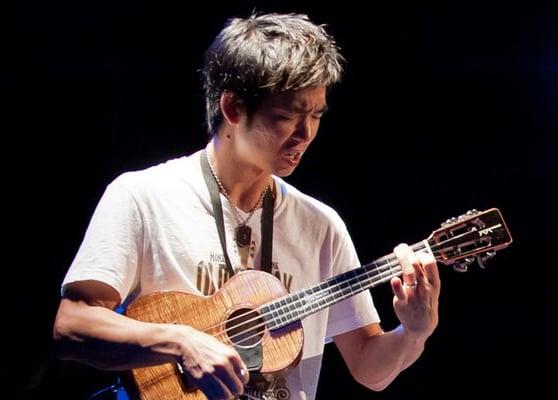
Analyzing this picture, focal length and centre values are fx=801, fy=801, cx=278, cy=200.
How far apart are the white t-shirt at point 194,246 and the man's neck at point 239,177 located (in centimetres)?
5

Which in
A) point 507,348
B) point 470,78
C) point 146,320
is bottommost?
point 507,348

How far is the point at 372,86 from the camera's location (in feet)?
13.0

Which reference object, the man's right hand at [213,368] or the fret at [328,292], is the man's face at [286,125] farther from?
the man's right hand at [213,368]

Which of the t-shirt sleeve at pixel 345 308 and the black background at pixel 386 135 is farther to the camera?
the black background at pixel 386 135

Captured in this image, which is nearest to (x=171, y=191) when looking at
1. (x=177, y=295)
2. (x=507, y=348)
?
(x=177, y=295)

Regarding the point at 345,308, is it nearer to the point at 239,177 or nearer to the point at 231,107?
the point at 239,177

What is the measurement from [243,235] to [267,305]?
25 centimetres

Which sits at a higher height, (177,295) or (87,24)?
(87,24)

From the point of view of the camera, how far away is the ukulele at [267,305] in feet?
7.16

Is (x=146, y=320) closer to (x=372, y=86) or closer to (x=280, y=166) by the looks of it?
(x=280, y=166)

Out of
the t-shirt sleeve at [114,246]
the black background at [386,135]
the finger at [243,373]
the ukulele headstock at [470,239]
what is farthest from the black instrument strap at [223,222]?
the black background at [386,135]

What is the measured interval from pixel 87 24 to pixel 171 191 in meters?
1.43

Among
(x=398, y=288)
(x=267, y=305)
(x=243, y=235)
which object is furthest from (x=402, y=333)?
(x=243, y=235)

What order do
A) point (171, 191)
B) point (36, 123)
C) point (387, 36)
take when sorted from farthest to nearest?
point (387, 36), point (36, 123), point (171, 191)
